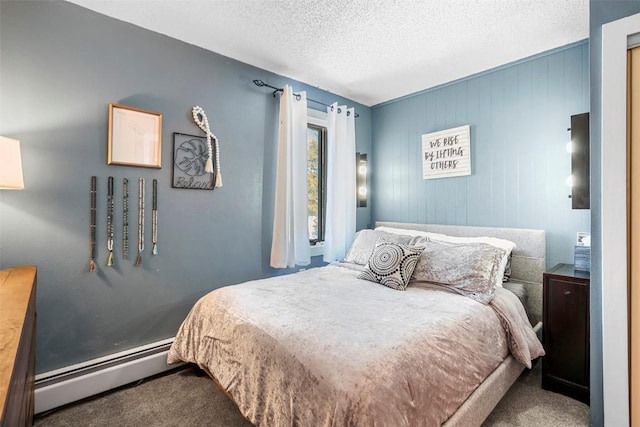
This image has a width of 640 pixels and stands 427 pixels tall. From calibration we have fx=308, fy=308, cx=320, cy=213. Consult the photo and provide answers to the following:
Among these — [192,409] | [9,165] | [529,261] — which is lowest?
[192,409]

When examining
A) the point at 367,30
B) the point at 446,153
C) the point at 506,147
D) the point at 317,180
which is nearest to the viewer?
the point at 367,30

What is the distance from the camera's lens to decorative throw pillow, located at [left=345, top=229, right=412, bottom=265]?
2.77m

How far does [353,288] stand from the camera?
222 centimetres

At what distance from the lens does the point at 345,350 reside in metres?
1.29

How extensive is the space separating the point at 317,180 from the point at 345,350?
2507 millimetres

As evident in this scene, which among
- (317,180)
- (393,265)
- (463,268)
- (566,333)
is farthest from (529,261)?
(317,180)

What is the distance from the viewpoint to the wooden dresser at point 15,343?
65 centimetres

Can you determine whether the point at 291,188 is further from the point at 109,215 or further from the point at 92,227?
the point at 92,227

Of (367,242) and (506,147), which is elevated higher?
(506,147)

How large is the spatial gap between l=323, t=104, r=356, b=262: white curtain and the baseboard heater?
5.81 feet

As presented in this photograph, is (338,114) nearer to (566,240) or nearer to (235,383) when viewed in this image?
(566,240)

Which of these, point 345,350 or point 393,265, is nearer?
point 345,350

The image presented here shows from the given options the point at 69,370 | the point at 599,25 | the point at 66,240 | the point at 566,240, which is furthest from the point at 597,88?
the point at 69,370

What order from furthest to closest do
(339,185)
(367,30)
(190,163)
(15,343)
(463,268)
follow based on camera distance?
(339,185) < (190,163) < (367,30) < (463,268) < (15,343)
